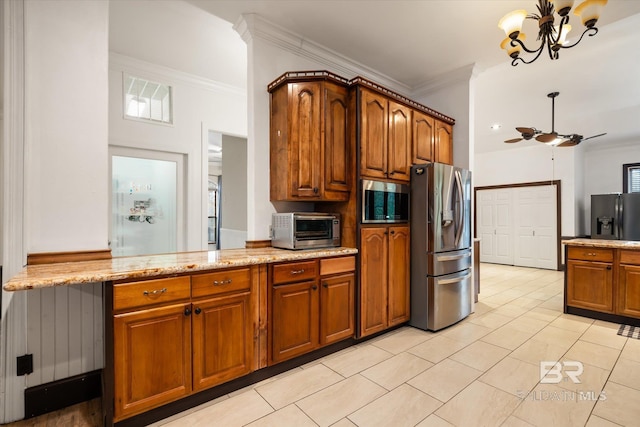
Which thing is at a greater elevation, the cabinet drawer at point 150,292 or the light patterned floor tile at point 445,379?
the cabinet drawer at point 150,292

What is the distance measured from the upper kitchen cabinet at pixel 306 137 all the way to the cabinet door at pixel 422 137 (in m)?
1.04

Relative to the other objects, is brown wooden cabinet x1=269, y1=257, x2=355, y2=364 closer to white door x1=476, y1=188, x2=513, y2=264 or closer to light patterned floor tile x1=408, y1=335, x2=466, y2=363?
light patterned floor tile x1=408, y1=335, x2=466, y2=363

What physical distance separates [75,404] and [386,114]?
3.38 metres

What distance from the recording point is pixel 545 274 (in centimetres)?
637

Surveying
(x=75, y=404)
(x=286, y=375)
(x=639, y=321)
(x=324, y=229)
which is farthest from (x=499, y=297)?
(x=75, y=404)

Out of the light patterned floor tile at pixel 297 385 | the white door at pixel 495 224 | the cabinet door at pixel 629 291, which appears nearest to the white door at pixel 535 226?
the white door at pixel 495 224

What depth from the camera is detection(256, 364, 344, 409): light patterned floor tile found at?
203 cm

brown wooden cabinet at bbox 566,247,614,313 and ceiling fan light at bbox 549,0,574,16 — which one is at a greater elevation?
ceiling fan light at bbox 549,0,574,16

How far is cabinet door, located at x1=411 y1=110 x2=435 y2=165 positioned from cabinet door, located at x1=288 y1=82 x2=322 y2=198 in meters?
1.28

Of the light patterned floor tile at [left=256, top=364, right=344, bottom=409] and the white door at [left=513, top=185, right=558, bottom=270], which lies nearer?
the light patterned floor tile at [left=256, top=364, right=344, bottom=409]

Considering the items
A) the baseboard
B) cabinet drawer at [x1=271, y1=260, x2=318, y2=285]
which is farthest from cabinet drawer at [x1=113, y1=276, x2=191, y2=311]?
the baseboard

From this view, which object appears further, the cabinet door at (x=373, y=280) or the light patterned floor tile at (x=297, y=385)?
the cabinet door at (x=373, y=280)

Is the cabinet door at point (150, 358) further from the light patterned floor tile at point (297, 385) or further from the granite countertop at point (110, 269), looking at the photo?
the light patterned floor tile at point (297, 385)

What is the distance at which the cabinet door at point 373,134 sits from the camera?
2805 mm
